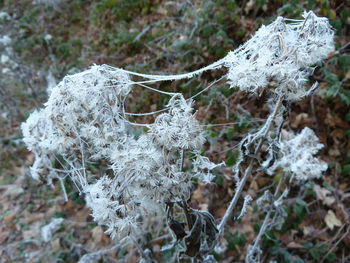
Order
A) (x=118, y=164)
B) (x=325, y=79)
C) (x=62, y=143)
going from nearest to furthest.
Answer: (x=118, y=164), (x=62, y=143), (x=325, y=79)

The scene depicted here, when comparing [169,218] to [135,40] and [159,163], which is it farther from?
[135,40]

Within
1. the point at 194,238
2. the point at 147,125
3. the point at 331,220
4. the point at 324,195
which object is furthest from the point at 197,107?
the point at 147,125

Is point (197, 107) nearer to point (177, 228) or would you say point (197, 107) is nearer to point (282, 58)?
point (177, 228)

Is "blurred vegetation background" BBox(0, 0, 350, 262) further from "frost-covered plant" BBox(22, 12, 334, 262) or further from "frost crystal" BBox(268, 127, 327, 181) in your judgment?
"frost-covered plant" BBox(22, 12, 334, 262)

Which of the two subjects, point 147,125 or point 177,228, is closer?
point 147,125

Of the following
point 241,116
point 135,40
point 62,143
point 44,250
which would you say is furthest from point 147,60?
point 62,143
